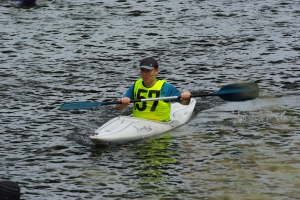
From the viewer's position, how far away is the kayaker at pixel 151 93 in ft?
53.9

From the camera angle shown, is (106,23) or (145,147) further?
(106,23)

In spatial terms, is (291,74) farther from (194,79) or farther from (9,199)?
(9,199)

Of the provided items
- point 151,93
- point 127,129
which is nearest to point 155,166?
point 127,129

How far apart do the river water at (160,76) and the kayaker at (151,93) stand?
544 millimetres

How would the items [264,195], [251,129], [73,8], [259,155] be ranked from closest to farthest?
[264,195]
[259,155]
[251,129]
[73,8]

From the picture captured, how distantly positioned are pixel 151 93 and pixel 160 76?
6165mm

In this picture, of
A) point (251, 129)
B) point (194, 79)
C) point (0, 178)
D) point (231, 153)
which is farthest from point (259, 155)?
point (194, 79)

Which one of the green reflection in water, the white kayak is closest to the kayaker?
the white kayak

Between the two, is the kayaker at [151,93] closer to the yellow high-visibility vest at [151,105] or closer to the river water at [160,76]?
the yellow high-visibility vest at [151,105]

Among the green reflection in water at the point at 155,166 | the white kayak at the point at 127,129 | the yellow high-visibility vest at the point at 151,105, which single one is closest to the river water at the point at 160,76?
the green reflection in water at the point at 155,166

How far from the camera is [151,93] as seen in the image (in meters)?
16.8

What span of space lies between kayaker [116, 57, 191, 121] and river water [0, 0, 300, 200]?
0.54 m

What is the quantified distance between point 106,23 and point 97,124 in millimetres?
12424

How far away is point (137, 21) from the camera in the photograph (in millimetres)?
30625
